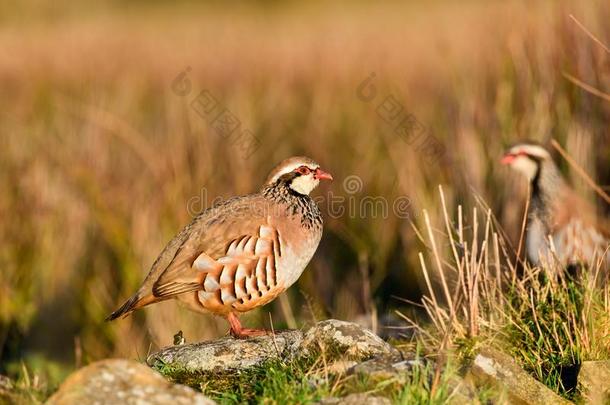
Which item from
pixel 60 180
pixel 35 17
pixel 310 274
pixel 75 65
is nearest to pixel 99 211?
pixel 60 180

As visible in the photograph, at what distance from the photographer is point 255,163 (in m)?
8.88

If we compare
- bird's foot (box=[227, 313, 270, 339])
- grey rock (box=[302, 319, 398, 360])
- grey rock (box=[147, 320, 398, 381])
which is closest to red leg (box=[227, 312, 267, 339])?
bird's foot (box=[227, 313, 270, 339])

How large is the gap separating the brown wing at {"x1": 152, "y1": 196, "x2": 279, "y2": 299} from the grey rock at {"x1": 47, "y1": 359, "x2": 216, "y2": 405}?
4.72ft

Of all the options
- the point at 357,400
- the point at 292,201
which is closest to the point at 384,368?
the point at 357,400

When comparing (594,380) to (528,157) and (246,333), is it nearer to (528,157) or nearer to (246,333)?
(246,333)

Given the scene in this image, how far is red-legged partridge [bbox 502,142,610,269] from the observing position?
601 centimetres

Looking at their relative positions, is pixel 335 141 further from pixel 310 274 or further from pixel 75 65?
pixel 75 65

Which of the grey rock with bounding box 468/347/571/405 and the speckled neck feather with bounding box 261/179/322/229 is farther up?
the speckled neck feather with bounding box 261/179/322/229

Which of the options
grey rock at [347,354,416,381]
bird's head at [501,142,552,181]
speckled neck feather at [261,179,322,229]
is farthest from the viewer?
bird's head at [501,142,552,181]

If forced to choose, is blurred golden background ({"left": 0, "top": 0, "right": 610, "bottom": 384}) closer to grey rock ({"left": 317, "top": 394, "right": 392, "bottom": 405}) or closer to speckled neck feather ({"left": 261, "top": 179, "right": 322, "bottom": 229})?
speckled neck feather ({"left": 261, "top": 179, "right": 322, "bottom": 229})

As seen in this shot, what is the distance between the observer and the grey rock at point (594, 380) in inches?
159

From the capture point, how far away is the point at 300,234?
17.2 ft

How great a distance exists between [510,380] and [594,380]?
14.5 inches

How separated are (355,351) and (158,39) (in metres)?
10.8
